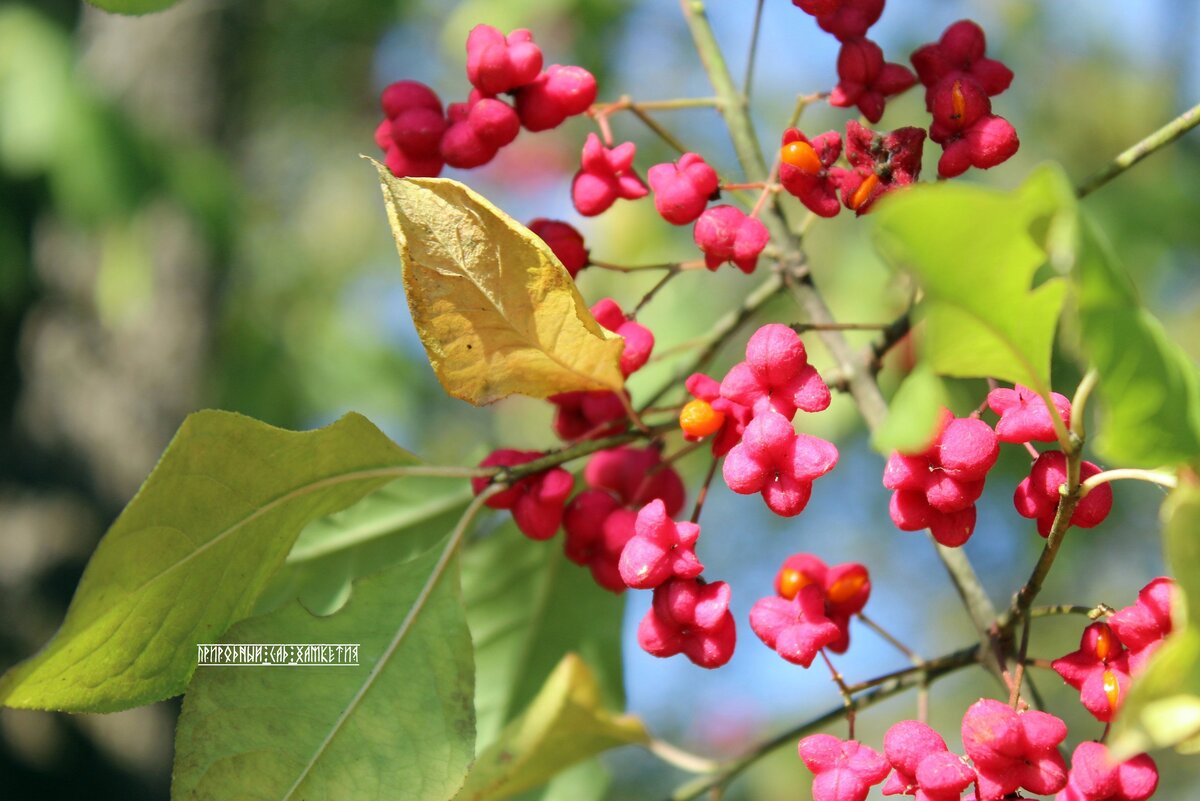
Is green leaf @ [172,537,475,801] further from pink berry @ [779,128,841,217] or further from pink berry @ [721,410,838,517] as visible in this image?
pink berry @ [779,128,841,217]

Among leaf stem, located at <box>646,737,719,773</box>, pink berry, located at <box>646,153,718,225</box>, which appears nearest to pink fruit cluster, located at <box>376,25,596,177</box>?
pink berry, located at <box>646,153,718,225</box>

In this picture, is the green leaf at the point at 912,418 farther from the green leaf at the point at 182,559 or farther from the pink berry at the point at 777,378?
the green leaf at the point at 182,559

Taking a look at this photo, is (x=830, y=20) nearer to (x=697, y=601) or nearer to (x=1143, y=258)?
(x=697, y=601)

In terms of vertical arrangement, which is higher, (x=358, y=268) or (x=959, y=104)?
(x=959, y=104)

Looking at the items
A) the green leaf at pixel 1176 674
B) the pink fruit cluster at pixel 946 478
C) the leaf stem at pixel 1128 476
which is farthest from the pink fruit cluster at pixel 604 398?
the green leaf at pixel 1176 674

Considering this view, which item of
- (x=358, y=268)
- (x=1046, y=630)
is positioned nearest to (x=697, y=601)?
(x=1046, y=630)
